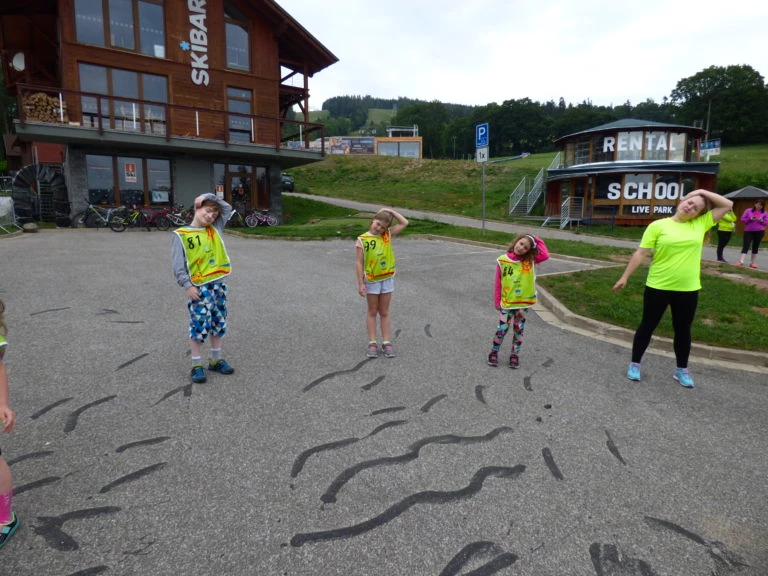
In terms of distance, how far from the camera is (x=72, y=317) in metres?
6.58

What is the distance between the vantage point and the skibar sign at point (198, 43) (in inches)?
783

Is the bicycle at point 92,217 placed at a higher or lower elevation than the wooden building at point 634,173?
lower

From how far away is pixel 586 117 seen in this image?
340 feet

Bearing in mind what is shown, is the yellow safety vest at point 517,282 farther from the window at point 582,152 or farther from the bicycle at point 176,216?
the window at point 582,152

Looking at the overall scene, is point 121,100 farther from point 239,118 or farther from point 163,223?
point 163,223

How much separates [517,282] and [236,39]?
21.1m

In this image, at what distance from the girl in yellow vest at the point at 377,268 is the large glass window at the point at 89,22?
62.8ft

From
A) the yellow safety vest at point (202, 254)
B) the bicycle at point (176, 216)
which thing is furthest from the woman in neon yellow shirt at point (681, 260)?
the bicycle at point (176, 216)

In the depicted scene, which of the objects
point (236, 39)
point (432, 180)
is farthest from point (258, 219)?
point (432, 180)

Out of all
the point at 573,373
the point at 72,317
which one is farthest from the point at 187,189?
the point at 573,373

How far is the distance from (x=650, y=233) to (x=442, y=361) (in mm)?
2447

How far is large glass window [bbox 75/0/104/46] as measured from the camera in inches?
712

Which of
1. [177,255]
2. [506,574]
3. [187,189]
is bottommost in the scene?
[506,574]

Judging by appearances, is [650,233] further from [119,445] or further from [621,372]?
[119,445]
